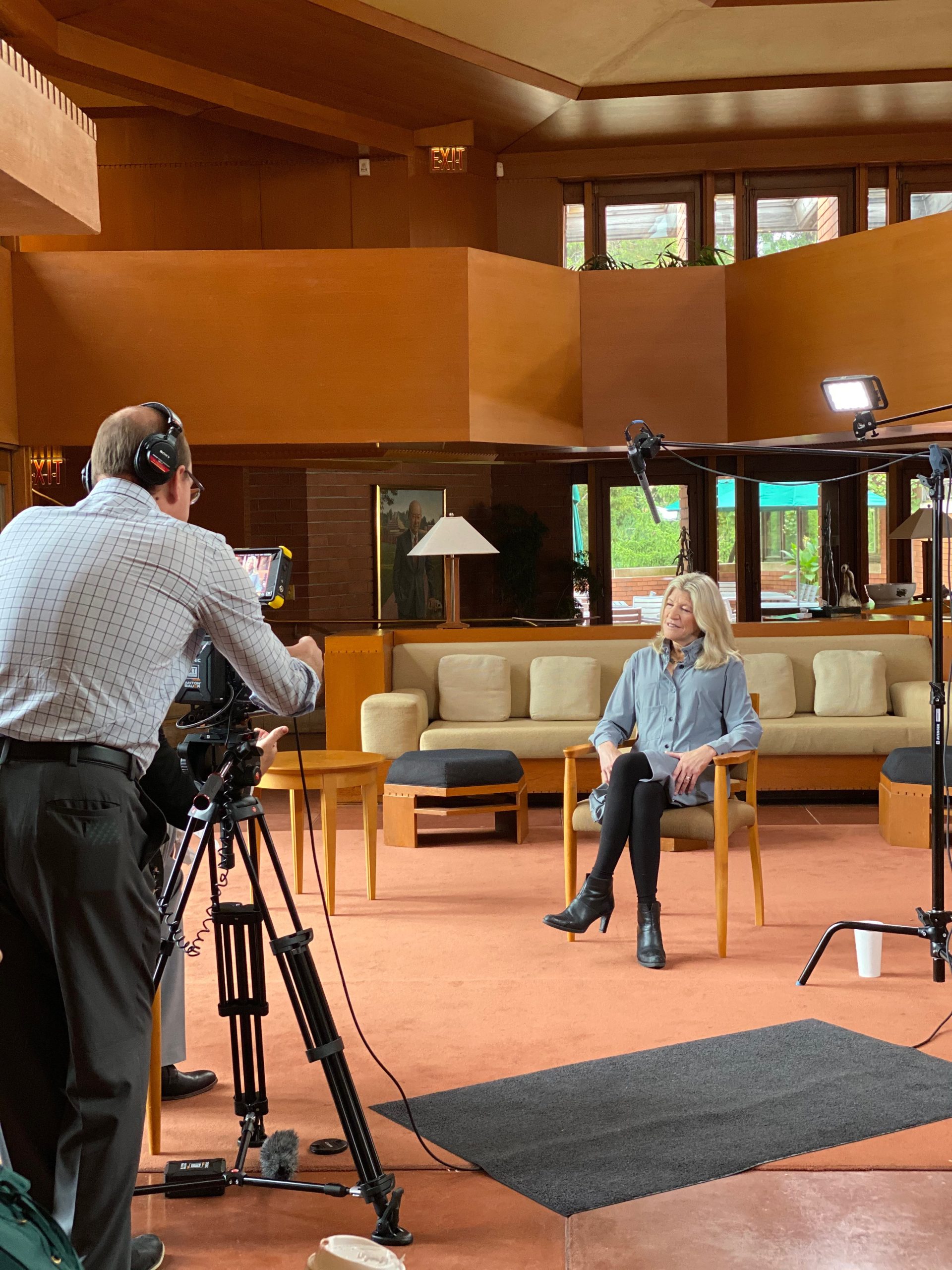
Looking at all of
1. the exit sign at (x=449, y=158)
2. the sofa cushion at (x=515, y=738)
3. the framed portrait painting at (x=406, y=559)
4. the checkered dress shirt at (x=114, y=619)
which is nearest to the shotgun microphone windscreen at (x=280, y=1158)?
the checkered dress shirt at (x=114, y=619)

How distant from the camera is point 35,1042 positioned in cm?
217

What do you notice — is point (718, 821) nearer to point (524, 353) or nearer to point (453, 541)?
point (453, 541)

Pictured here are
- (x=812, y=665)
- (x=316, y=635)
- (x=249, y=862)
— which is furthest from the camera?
(x=316, y=635)

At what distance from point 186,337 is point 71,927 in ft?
23.6

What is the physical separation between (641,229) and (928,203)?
2.54 metres

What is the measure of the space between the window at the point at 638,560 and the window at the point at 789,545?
33.8 inches

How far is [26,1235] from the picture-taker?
1.52m

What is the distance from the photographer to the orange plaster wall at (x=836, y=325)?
864cm

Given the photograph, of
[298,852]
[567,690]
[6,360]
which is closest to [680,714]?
[298,852]

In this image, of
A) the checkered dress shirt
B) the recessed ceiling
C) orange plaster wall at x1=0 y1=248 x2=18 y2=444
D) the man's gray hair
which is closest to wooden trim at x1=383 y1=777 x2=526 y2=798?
orange plaster wall at x1=0 y1=248 x2=18 y2=444

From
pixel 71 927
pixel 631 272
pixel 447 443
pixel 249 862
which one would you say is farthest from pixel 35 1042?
pixel 631 272

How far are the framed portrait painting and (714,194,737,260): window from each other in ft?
11.3

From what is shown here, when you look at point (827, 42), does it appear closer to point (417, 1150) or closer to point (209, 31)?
point (209, 31)

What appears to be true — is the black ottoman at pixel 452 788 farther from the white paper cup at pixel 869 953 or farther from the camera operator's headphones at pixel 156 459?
the camera operator's headphones at pixel 156 459
